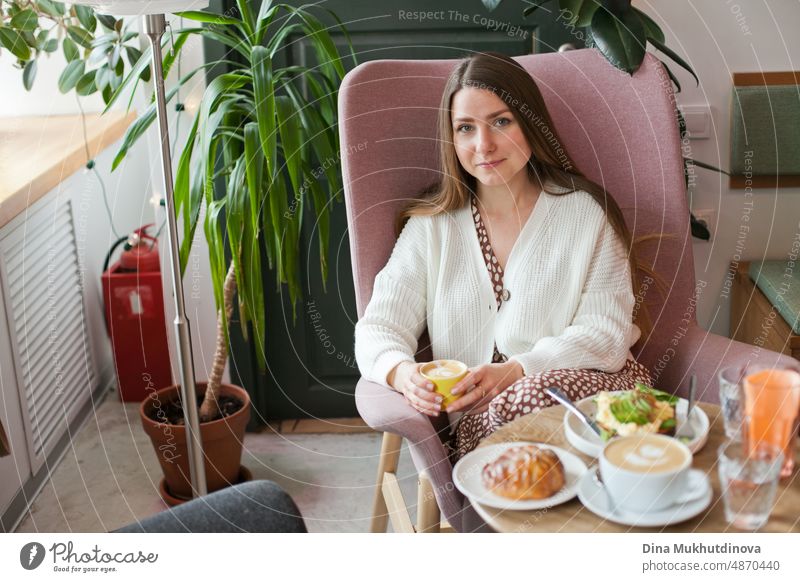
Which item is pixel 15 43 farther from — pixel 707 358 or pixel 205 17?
pixel 707 358

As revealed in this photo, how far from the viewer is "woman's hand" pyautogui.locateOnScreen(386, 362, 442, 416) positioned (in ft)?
3.99

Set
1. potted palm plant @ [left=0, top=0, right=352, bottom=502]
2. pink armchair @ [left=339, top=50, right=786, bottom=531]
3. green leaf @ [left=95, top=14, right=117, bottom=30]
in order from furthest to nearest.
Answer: green leaf @ [left=95, top=14, right=117, bottom=30] → potted palm plant @ [left=0, top=0, right=352, bottom=502] → pink armchair @ [left=339, top=50, right=786, bottom=531]

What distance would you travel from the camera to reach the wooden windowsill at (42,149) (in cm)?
155

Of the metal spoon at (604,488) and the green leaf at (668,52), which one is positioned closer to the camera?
the metal spoon at (604,488)

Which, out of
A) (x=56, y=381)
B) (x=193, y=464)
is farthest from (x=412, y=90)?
(x=56, y=381)

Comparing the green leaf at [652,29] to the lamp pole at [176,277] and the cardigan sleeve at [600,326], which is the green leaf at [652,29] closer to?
the cardigan sleeve at [600,326]

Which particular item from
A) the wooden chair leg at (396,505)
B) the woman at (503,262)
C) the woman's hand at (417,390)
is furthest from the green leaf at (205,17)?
the wooden chair leg at (396,505)

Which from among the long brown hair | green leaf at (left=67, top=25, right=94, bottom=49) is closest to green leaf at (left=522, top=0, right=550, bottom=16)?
the long brown hair

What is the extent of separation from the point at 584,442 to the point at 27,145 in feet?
4.01

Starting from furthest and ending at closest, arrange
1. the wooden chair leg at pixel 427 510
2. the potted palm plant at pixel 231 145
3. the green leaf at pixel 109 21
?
the green leaf at pixel 109 21 → the potted palm plant at pixel 231 145 → the wooden chair leg at pixel 427 510

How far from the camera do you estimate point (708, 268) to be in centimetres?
185

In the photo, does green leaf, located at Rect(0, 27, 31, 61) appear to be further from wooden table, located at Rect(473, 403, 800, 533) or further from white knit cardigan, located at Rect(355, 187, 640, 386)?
wooden table, located at Rect(473, 403, 800, 533)

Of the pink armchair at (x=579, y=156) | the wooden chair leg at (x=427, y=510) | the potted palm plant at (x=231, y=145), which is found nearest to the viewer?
the wooden chair leg at (x=427, y=510)

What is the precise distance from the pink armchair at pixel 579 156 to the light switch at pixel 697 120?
1.02 ft
